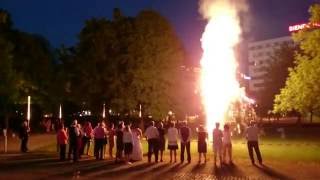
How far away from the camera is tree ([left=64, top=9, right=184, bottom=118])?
178ft

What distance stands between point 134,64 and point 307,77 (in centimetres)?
2293

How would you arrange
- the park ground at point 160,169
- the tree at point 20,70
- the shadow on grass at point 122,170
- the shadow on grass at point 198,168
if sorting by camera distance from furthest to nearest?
the tree at point 20,70 → the shadow on grass at point 198,168 → the shadow on grass at point 122,170 → the park ground at point 160,169

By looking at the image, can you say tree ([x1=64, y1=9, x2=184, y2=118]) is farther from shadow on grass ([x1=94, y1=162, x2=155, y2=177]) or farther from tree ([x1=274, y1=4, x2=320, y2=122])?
shadow on grass ([x1=94, y1=162, x2=155, y2=177])

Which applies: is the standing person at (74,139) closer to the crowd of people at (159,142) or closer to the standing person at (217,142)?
the crowd of people at (159,142)

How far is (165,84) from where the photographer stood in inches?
2144

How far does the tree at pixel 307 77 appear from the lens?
34.4 m

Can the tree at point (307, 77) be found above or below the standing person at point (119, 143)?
above

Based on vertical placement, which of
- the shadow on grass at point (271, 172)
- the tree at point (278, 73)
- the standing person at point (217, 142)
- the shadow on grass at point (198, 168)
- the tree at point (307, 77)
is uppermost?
the tree at point (278, 73)

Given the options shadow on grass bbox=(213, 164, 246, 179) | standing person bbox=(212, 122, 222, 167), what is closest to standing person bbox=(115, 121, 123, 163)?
standing person bbox=(212, 122, 222, 167)

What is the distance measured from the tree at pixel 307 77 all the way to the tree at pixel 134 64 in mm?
19248

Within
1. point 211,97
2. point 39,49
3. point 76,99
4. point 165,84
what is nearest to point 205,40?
point 211,97

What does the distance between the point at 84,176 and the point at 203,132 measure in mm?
7955

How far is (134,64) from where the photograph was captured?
178ft

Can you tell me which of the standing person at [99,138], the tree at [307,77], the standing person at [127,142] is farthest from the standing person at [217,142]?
the tree at [307,77]
